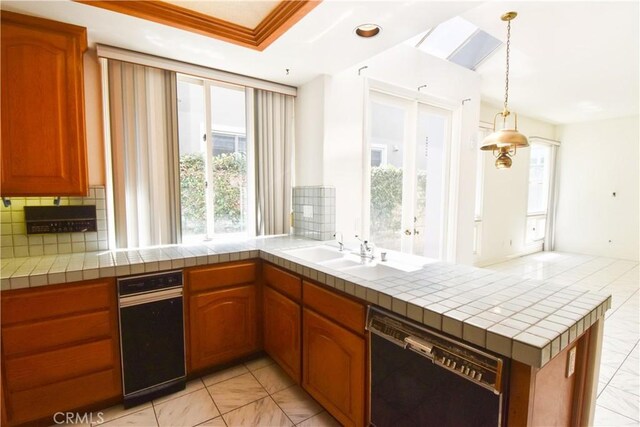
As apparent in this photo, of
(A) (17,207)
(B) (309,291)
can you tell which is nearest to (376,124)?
(B) (309,291)

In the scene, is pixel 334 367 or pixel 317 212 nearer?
pixel 334 367

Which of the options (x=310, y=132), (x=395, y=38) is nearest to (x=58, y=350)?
(x=310, y=132)

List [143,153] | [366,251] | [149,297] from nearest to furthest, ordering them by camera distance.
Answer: [149,297] < [366,251] < [143,153]

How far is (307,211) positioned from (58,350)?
1934mm

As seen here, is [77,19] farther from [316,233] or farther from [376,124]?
[376,124]

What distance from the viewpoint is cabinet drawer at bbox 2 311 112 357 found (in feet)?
5.16

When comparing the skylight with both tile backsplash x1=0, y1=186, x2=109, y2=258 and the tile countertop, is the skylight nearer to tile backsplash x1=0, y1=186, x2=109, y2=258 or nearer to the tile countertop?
the tile countertop

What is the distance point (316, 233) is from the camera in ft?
8.96

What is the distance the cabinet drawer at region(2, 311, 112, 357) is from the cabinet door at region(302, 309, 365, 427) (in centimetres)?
120

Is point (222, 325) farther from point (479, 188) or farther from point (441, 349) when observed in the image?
point (479, 188)

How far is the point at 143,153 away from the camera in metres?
2.29

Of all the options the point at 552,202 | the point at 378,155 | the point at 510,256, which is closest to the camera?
the point at 378,155

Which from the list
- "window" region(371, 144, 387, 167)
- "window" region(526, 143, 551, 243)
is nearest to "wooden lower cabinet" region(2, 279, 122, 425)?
"window" region(371, 144, 387, 167)

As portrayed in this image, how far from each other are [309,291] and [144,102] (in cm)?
186
